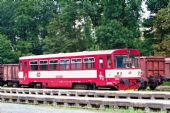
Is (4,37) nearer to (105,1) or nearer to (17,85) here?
(105,1)

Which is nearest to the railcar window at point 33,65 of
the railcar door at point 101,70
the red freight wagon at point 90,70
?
the red freight wagon at point 90,70

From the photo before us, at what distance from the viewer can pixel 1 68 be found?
169 ft

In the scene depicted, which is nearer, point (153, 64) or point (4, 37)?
point (153, 64)

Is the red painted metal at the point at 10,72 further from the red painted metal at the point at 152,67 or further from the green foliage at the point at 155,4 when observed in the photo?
the green foliage at the point at 155,4

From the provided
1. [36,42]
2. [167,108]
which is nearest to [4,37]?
[36,42]

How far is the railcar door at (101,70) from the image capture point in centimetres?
3209

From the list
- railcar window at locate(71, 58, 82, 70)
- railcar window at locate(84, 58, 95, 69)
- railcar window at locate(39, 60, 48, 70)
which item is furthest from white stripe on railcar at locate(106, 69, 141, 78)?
railcar window at locate(39, 60, 48, 70)

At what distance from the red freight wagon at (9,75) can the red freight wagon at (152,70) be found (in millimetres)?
14085

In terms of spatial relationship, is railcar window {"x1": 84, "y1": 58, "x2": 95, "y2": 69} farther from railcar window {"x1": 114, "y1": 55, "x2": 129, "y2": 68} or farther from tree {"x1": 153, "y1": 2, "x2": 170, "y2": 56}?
tree {"x1": 153, "y1": 2, "x2": 170, "y2": 56}

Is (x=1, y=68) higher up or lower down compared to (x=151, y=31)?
lower down

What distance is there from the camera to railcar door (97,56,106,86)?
32094 millimetres

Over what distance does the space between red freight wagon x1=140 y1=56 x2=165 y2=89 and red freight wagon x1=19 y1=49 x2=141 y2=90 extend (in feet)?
15.5

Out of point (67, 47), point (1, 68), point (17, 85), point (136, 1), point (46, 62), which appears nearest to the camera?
point (46, 62)

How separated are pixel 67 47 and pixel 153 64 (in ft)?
91.0
